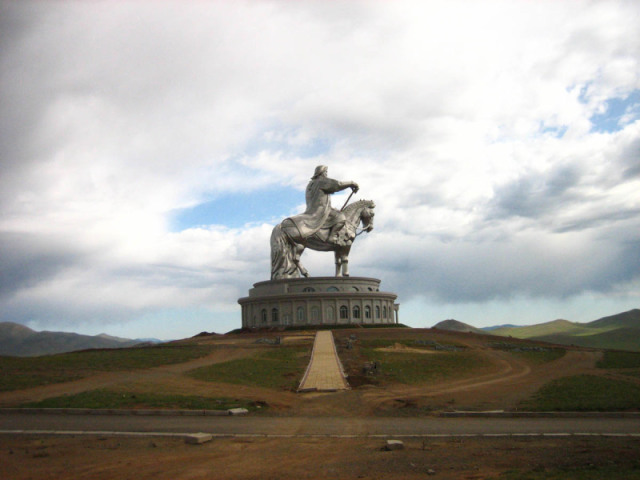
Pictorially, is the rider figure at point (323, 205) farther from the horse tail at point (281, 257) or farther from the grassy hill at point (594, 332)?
the grassy hill at point (594, 332)

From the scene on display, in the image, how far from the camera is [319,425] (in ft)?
57.1

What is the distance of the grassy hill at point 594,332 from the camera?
2913 inches

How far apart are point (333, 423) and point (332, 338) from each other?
103ft

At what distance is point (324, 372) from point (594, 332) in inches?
3080

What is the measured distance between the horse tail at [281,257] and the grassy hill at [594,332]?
3461cm

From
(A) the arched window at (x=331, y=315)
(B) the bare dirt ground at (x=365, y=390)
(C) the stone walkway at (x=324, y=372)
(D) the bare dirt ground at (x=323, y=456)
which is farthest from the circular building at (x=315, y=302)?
(D) the bare dirt ground at (x=323, y=456)

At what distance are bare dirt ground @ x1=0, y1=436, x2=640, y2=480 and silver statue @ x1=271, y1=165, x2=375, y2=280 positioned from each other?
49.7m

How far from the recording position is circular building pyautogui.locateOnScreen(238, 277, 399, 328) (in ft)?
203

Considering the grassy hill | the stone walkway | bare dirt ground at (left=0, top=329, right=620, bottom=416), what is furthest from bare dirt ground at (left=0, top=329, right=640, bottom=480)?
the grassy hill

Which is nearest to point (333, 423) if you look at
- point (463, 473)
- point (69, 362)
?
point (463, 473)

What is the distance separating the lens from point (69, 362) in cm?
3538

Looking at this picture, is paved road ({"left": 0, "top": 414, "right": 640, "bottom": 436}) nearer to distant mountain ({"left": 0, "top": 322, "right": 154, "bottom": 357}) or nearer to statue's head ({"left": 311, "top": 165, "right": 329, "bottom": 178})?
statue's head ({"left": 311, "top": 165, "right": 329, "bottom": 178})

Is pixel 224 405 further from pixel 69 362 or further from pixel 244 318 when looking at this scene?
pixel 244 318

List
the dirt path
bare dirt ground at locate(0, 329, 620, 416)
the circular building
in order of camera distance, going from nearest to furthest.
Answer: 1. bare dirt ground at locate(0, 329, 620, 416)
2. the dirt path
3. the circular building
